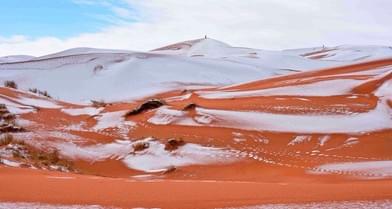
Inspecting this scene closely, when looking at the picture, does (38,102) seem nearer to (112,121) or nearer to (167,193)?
(112,121)

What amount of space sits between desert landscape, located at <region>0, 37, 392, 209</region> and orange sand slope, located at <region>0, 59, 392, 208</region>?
0.03 metres

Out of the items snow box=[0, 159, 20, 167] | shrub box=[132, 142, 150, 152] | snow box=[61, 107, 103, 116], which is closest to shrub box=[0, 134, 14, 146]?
snow box=[0, 159, 20, 167]

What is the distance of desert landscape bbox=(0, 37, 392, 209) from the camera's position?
821 centimetres

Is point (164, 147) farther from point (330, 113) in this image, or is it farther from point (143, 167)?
point (330, 113)

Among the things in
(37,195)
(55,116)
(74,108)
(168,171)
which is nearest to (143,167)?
(168,171)

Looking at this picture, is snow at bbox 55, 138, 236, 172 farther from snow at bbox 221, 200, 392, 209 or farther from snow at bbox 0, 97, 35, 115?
snow at bbox 221, 200, 392, 209

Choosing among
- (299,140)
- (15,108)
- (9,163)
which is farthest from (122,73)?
(9,163)

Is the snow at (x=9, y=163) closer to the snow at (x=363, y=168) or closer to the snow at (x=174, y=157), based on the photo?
the snow at (x=174, y=157)

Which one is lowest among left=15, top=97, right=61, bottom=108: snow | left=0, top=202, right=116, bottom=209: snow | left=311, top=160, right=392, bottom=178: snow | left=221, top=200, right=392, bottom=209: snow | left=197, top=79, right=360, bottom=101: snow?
left=0, top=202, right=116, bottom=209: snow

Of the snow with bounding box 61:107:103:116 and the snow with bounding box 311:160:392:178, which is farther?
the snow with bounding box 61:107:103:116

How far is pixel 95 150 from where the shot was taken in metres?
17.6

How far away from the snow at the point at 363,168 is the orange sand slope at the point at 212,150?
0.02 meters

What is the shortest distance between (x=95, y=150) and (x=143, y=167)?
7.89 ft

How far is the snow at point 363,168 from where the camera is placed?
44.1 feet
